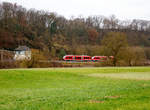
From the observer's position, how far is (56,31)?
101 metres

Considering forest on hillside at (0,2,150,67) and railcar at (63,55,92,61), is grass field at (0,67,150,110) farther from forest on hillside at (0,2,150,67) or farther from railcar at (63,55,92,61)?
forest on hillside at (0,2,150,67)

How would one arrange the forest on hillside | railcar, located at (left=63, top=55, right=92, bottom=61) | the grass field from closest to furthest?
the grass field
railcar, located at (left=63, top=55, right=92, bottom=61)
the forest on hillside

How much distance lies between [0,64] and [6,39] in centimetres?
2829

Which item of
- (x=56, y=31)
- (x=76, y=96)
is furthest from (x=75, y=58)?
(x=76, y=96)

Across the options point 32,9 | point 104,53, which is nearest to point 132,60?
point 104,53

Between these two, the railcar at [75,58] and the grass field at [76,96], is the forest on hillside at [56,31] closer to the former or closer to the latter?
the railcar at [75,58]

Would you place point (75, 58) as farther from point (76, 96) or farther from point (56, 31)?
point (76, 96)

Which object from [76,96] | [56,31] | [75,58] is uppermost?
[56,31]

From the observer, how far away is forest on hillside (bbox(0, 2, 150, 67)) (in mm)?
83131

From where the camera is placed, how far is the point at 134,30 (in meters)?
124

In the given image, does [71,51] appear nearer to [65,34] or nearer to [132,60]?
[65,34]

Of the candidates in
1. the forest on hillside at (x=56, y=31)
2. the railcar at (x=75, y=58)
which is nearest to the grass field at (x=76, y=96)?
the railcar at (x=75, y=58)

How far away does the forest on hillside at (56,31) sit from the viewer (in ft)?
273

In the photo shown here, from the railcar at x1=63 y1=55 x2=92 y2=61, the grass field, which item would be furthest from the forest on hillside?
the grass field
